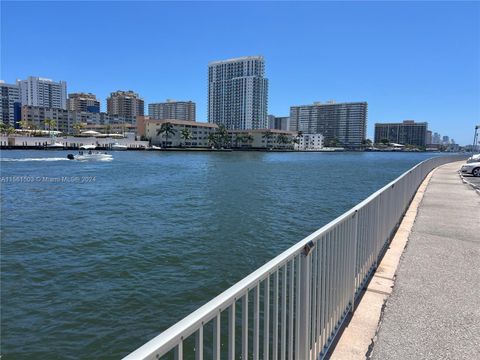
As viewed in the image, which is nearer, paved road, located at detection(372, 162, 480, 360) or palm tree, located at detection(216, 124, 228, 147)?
paved road, located at detection(372, 162, 480, 360)

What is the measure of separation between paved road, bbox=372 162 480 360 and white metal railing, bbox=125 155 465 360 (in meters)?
0.54

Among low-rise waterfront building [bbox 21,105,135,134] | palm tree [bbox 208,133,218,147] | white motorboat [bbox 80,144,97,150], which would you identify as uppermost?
low-rise waterfront building [bbox 21,105,135,134]

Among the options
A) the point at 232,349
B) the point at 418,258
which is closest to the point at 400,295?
the point at 418,258

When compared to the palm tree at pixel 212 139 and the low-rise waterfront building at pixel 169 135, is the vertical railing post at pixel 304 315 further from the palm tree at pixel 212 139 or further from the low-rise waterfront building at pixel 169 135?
the palm tree at pixel 212 139

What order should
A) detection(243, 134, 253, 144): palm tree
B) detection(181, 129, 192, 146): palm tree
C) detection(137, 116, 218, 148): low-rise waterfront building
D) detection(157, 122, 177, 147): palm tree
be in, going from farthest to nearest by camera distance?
detection(243, 134, 253, 144): palm tree, detection(137, 116, 218, 148): low-rise waterfront building, detection(181, 129, 192, 146): palm tree, detection(157, 122, 177, 147): palm tree

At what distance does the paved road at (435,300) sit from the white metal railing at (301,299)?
1.76 ft

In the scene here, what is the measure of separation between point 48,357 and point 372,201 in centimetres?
577

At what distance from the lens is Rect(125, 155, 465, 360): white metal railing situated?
187 centimetres

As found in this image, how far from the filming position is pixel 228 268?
9430 millimetres

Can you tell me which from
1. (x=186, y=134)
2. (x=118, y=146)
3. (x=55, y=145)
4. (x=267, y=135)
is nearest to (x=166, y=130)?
(x=186, y=134)

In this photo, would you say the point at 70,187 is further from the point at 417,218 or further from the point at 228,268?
the point at 417,218

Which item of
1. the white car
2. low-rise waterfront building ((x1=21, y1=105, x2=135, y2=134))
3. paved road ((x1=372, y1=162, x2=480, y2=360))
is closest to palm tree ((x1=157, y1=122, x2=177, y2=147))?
low-rise waterfront building ((x1=21, y1=105, x2=135, y2=134))

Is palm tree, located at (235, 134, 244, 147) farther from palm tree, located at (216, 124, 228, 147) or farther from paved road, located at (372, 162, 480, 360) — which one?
paved road, located at (372, 162, 480, 360)

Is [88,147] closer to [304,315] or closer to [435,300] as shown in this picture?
[435,300]
